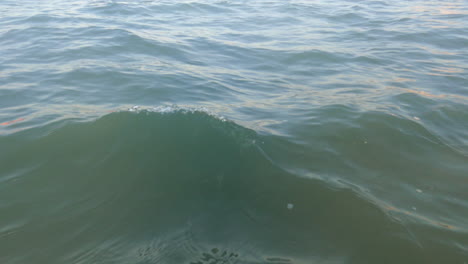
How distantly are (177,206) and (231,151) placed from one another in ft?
4.56

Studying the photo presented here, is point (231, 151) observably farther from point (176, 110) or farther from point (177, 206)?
point (176, 110)

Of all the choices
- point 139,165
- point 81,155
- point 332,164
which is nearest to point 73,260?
point 139,165

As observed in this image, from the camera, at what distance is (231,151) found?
193 inches

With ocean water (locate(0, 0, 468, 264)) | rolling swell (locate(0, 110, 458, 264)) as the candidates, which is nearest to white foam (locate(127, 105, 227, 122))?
ocean water (locate(0, 0, 468, 264))

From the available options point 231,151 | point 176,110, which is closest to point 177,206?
point 231,151

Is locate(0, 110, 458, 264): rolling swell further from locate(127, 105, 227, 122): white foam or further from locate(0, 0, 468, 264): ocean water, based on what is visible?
locate(127, 105, 227, 122): white foam

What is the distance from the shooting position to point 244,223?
11.6 ft

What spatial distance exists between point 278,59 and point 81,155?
6.16 metres

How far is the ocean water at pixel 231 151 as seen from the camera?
11.0 feet

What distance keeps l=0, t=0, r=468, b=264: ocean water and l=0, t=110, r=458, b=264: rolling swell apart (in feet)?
0.07

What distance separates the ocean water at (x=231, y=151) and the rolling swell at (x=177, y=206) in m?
0.02

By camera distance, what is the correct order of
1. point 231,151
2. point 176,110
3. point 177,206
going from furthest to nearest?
point 176,110 < point 231,151 < point 177,206

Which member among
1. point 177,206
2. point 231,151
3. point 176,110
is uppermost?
point 176,110

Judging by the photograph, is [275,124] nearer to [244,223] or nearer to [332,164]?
[332,164]
